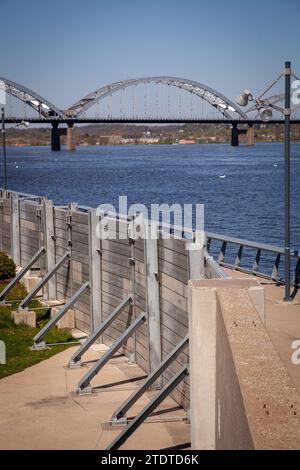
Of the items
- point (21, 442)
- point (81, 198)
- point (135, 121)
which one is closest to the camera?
point (21, 442)

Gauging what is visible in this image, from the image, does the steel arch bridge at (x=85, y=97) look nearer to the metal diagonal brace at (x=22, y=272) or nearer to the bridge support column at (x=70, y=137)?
the bridge support column at (x=70, y=137)

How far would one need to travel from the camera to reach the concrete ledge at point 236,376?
13.9 ft

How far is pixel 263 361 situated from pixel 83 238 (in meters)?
11.0

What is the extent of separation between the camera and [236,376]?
5.17 metres

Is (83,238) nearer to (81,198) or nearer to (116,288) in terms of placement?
(116,288)

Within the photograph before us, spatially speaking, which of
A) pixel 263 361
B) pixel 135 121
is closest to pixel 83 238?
pixel 263 361

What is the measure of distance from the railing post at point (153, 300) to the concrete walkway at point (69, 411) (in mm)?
570

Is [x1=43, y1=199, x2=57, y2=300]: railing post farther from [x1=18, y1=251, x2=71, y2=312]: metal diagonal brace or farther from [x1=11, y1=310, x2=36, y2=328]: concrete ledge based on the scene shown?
[x1=11, y1=310, x2=36, y2=328]: concrete ledge

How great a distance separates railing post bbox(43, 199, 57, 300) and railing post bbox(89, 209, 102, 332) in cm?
314

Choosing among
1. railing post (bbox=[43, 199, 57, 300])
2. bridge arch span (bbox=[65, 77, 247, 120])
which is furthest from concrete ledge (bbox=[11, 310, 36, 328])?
bridge arch span (bbox=[65, 77, 247, 120])

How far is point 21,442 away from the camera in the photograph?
32.7 ft

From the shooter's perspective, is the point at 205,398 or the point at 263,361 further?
the point at 205,398

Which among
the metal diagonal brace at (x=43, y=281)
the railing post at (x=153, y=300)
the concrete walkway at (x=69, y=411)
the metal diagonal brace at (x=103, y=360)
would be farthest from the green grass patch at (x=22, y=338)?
the railing post at (x=153, y=300)

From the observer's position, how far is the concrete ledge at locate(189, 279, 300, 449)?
424 centimetres
